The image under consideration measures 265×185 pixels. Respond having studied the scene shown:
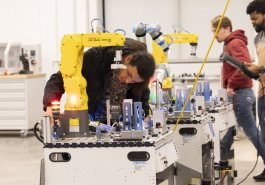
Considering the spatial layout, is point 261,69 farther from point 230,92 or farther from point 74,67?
point 74,67

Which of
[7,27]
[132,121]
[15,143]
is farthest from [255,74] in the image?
[7,27]

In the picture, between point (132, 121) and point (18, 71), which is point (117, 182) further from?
point (18, 71)

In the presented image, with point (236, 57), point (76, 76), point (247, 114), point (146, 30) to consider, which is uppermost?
point (146, 30)

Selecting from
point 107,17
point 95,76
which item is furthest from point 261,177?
point 107,17

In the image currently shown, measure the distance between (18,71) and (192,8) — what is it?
280 centimetres

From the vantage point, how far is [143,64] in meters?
3.24

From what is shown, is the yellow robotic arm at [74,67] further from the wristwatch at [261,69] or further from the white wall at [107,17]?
the white wall at [107,17]

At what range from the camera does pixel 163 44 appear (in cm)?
443

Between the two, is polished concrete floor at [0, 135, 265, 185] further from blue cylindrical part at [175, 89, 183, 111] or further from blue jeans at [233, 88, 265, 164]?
blue cylindrical part at [175, 89, 183, 111]

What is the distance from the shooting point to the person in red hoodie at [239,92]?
17.1ft

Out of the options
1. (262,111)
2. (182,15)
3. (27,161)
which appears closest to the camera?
(262,111)

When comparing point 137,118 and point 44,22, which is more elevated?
point 44,22

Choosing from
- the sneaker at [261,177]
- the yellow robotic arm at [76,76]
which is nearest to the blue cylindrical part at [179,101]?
the yellow robotic arm at [76,76]

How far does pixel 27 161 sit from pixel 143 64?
11.8ft
